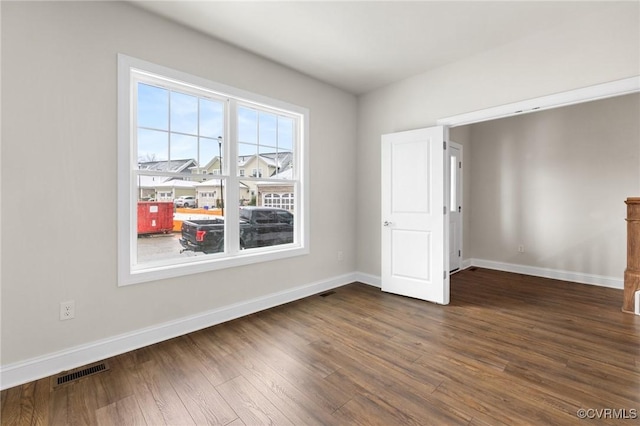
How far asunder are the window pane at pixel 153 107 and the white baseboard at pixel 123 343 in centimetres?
180

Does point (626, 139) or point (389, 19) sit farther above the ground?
point (389, 19)

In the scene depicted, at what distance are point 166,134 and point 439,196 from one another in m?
2.97

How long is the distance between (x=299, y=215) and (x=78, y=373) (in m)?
2.52

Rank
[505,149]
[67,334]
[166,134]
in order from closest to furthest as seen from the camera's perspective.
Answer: [67,334] < [166,134] < [505,149]

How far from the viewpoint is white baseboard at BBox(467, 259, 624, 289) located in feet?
13.6

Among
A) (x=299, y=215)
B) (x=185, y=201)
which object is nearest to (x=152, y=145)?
(x=185, y=201)

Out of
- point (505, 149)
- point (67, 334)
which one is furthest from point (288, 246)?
point (505, 149)

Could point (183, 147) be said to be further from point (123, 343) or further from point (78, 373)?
point (78, 373)

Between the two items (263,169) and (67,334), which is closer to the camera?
(67,334)

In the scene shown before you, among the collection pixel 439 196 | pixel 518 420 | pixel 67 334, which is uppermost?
pixel 439 196

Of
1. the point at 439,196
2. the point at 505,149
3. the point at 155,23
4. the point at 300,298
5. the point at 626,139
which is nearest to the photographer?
the point at 155,23

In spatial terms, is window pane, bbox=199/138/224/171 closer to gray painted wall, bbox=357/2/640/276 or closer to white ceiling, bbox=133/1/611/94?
white ceiling, bbox=133/1/611/94

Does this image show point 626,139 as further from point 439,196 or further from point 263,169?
point 263,169

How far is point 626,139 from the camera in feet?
13.4
